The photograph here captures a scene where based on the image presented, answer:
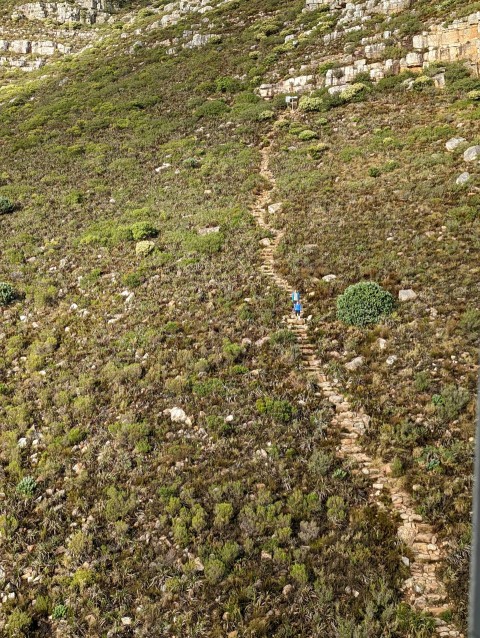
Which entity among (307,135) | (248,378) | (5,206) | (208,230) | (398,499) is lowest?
(398,499)

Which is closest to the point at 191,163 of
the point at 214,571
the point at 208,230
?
the point at 208,230

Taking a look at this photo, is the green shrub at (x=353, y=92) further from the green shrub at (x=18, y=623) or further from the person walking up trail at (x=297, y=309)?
the green shrub at (x=18, y=623)

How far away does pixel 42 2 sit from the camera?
93.9 meters

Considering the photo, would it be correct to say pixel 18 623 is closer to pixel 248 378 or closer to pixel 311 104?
pixel 248 378

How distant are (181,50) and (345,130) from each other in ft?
129

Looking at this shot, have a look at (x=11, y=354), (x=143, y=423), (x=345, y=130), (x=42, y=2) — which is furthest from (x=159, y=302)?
(x=42, y=2)

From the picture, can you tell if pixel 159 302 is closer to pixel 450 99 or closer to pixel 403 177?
pixel 403 177

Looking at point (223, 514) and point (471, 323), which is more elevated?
point (223, 514)

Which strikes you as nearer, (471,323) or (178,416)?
(178,416)

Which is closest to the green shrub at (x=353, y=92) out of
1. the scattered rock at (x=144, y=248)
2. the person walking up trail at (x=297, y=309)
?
the scattered rock at (x=144, y=248)

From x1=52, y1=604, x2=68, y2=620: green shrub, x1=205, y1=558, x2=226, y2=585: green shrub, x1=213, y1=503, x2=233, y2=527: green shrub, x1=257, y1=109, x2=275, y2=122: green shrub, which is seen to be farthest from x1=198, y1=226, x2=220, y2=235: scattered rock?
x1=257, y1=109, x2=275, y2=122: green shrub

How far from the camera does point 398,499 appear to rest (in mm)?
9453

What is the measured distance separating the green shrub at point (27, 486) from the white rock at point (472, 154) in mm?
26884

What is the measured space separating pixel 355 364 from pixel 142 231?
15181 millimetres
